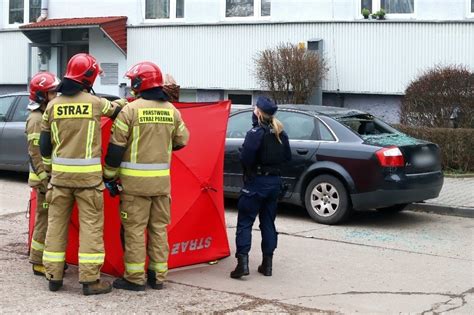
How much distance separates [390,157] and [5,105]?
7117 millimetres

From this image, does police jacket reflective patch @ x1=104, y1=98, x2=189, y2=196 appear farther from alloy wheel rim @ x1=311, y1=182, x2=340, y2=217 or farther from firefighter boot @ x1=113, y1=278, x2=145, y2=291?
alloy wheel rim @ x1=311, y1=182, x2=340, y2=217

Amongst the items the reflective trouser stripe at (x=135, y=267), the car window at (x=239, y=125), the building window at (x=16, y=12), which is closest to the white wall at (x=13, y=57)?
the building window at (x=16, y=12)

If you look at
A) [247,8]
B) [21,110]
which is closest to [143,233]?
[21,110]

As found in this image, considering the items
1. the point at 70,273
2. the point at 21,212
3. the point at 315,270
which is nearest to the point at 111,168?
the point at 70,273

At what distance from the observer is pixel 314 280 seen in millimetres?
6375

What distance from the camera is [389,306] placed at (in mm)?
5594

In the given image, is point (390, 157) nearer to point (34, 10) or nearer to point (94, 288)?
point (94, 288)

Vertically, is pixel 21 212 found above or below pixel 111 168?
below

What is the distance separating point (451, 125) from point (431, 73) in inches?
46.4

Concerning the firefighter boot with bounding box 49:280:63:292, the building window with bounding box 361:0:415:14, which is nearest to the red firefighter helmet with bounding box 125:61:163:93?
the firefighter boot with bounding box 49:280:63:292

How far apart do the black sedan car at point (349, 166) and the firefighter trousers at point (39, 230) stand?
157 inches

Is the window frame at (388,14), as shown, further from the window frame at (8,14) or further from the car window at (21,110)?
the window frame at (8,14)

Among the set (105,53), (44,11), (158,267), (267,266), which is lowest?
(267,266)

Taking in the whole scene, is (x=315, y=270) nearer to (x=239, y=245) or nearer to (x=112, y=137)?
(x=239, y=245)
